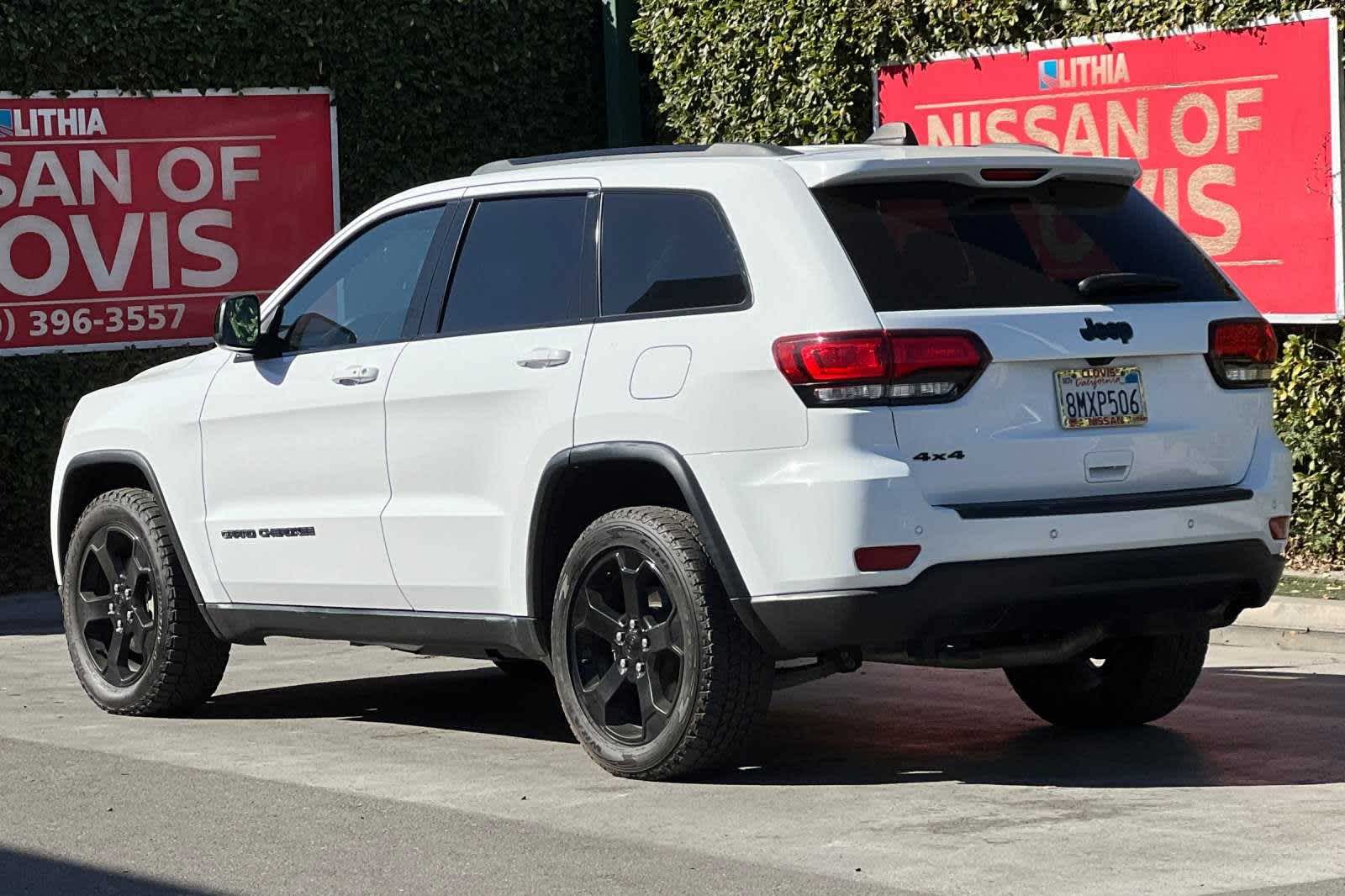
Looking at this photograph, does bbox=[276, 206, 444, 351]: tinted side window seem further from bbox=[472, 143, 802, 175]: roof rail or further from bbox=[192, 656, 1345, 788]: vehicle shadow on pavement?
bbox=[192, 656, 1345, 788]: vehicle shadow on pavement

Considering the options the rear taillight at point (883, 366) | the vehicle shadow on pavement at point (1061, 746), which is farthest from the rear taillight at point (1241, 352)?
the vehicle shadow on pavement at point (1061, 746)

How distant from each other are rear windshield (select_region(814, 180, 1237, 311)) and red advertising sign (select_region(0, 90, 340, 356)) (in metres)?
8.38

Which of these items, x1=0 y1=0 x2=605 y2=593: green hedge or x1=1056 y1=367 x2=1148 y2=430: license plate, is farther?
x1=0 y1=0 x2=605 y2=593: green hedge

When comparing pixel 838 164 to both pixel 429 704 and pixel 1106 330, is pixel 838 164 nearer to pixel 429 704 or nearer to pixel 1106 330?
pixel 1106 330

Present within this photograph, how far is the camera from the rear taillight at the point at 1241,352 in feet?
23.9

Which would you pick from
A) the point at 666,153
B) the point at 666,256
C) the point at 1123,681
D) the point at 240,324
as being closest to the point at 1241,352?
the point at 1123,681

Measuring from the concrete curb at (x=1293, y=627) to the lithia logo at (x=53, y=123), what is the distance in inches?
292

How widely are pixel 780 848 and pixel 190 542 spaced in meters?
3.36

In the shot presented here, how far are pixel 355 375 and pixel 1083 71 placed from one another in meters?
6.11

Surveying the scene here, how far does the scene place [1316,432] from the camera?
1195 centimetres

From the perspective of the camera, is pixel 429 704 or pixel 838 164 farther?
pixel 429 704

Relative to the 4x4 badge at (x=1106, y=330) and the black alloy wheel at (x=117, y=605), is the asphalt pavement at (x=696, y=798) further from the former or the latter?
the 4x4 badge at (x=1106, y=330)

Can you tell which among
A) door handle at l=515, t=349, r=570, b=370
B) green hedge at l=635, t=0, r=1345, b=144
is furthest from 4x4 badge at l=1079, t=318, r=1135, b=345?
green hedge at l=635, t=0, r=1345, b=144

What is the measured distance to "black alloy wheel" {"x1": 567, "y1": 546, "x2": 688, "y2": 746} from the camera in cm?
730
